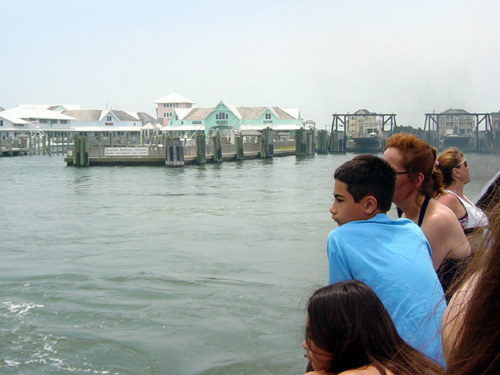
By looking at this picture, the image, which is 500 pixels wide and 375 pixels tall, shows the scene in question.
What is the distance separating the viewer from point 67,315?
793 centimetres

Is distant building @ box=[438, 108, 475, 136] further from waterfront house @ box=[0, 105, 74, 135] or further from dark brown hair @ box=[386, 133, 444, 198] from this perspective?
dark brown hair @ box=[386, 133, 444, 198]

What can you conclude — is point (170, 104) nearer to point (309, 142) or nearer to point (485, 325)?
point (309, 142)

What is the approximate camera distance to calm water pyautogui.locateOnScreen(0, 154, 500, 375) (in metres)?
6.51

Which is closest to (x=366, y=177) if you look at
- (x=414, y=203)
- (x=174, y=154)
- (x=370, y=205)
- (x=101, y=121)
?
(x=370, y=205)

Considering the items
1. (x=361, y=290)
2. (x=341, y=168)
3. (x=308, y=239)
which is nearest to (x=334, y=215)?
(x=341, y=168)

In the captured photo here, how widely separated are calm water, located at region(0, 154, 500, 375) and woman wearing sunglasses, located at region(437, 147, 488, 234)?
0.76 meters

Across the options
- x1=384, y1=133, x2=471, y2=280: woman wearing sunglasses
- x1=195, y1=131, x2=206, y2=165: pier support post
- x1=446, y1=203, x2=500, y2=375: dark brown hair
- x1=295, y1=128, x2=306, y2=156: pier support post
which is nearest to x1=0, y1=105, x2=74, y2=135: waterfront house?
x1=295, y1=128, x2=306, y2=156: pier support post

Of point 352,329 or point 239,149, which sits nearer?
point 352,329

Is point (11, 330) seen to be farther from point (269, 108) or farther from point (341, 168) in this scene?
point (269, 108)

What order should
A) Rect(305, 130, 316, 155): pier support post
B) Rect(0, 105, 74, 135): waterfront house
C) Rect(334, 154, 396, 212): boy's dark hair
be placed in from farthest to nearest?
Rect(0, 105, 74, 135): waterfront house, Rect(305, 130, 316, 155): pier support post, Rect(334, 154, 396, 212): boy's dark hair

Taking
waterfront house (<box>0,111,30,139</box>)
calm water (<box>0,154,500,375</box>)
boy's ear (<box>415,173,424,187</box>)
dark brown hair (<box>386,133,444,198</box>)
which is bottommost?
calm water (<box>0,154,500,375</box>)

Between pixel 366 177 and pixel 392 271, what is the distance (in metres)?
0.52

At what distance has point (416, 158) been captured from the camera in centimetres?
358

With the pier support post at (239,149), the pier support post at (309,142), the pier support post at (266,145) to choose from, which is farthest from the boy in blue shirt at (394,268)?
the pier support post at (309,142)
